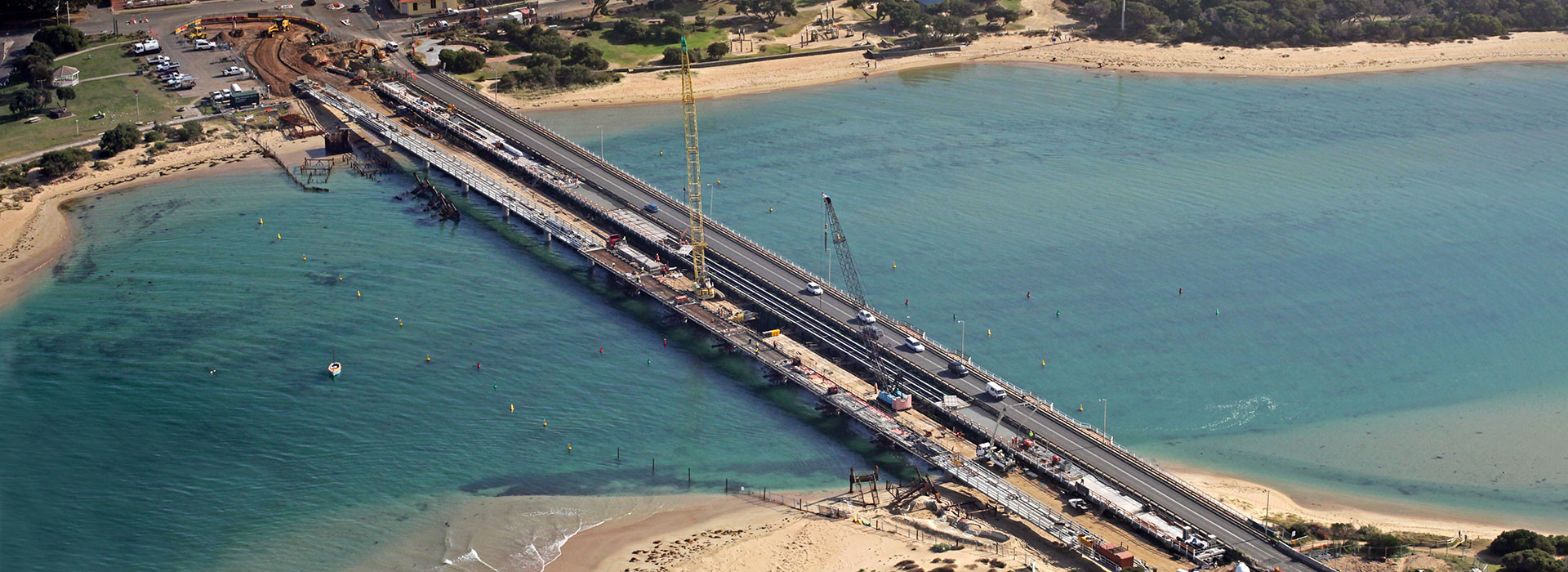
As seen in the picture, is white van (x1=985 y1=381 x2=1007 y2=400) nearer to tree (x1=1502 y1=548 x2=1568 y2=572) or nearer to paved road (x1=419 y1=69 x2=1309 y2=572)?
paved road (x1=419 y1=69 x2=1309 y2=572)

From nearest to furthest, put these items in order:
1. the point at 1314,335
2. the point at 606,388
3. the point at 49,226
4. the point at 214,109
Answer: the point at 606,388
the point at 1314,335
the point at 49,226
the point at 214,109

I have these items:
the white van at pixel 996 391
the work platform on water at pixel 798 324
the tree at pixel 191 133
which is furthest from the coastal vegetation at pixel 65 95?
the white van at pixel 996 391

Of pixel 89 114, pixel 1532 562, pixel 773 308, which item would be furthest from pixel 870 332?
pixel 89 114

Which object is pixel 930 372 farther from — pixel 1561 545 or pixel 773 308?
pixel 1561 545

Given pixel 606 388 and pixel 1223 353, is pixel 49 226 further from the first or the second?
pixel 1223 353

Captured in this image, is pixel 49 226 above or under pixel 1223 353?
above

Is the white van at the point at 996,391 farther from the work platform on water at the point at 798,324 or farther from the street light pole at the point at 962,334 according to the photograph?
the street light pole at the point at 962,334

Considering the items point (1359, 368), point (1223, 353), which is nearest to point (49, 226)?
point (1223, 353)
